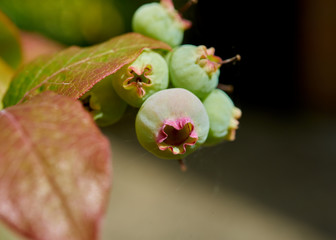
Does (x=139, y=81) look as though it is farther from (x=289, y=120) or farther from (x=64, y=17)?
(x=289, y=120)

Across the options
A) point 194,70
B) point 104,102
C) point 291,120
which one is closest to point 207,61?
point 194,70

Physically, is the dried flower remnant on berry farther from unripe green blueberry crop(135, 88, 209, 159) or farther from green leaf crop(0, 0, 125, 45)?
green leaf crop(0, 0, 125, 45)

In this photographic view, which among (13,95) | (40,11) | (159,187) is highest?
(13,95)

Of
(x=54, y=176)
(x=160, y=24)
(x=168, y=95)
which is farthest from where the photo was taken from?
(x=160, y=24)

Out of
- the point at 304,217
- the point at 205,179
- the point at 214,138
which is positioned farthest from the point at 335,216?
the point at 214,138

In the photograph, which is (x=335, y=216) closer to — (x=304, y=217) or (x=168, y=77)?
(x=304, y=217)

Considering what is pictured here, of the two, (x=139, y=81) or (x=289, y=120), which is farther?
(x=289, y=120)
